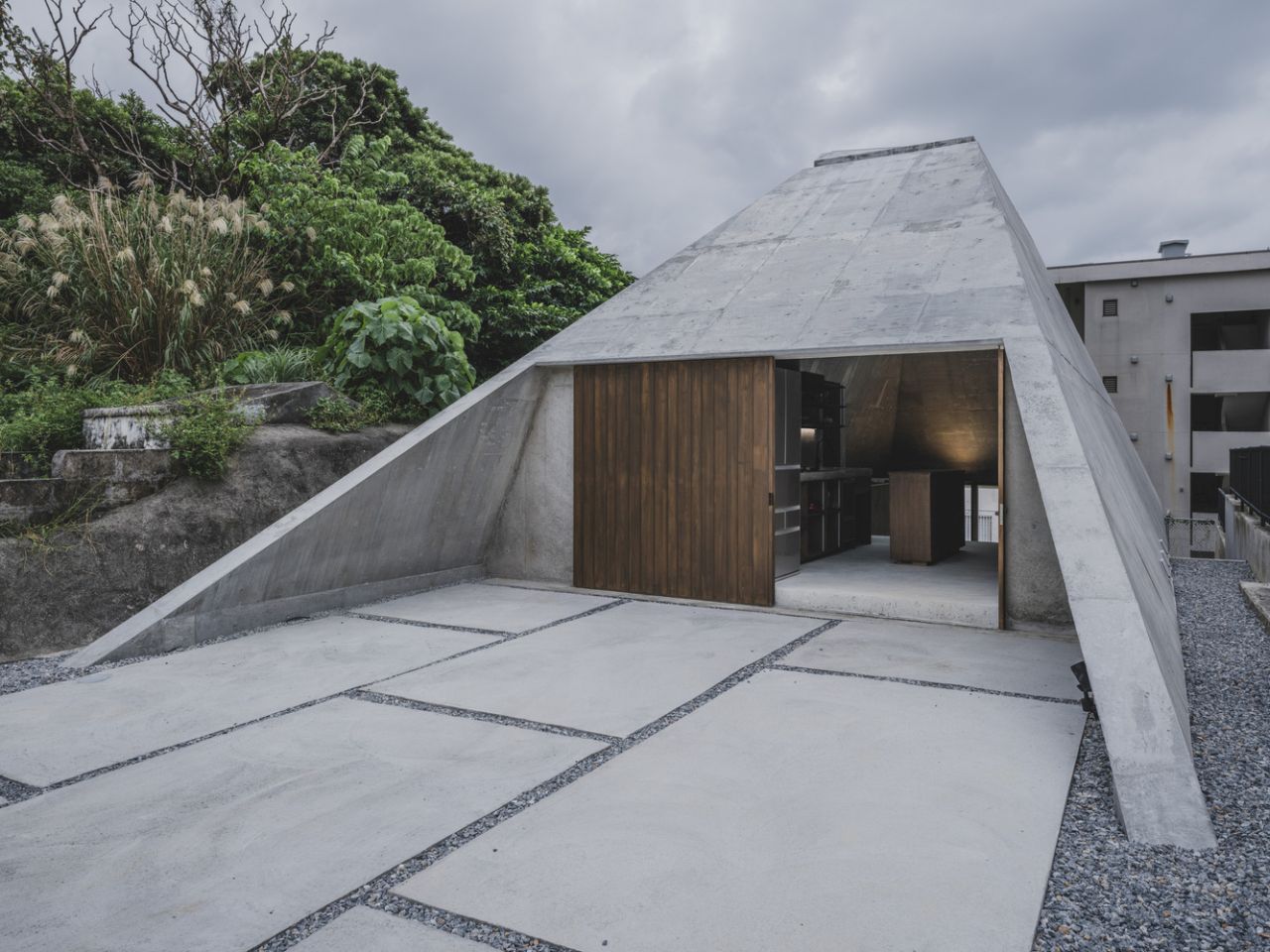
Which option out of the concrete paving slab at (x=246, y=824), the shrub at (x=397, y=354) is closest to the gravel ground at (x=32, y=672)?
the concrete paving slab at (x=246, y=824)

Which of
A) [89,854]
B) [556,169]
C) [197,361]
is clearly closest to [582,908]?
[89,854]

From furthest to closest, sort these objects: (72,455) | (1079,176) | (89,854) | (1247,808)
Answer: (1079,176) → (72,455) → (1247,808) → (89,854)

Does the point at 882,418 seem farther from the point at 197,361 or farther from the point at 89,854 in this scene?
the point at 89,854

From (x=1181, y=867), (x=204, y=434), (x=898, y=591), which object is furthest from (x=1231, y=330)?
(x=204, y=434)

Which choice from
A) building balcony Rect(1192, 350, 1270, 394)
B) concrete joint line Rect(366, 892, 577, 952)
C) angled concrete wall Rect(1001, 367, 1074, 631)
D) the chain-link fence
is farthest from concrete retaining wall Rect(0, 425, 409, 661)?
building balcony Rect(1192, 350, 1270, 394)

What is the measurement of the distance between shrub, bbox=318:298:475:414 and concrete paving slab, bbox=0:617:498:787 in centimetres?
287

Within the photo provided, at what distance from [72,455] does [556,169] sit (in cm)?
1573

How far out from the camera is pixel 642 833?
266 cm

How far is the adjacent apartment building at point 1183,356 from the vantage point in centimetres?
1862

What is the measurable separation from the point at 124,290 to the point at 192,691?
485 cm

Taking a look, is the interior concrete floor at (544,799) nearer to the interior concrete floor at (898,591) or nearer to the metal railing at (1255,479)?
the interior concrete floor at (898,591)

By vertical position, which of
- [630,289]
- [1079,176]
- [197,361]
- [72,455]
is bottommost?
[72,455]

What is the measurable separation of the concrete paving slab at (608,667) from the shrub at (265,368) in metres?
3.87

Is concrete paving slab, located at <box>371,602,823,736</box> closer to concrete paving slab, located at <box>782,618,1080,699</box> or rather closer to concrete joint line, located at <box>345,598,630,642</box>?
concrete joint line, located at <box>345,598,630,642</box>
